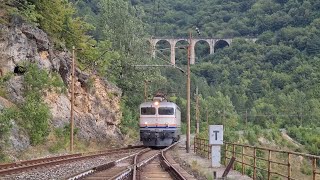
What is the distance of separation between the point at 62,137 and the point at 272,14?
169m

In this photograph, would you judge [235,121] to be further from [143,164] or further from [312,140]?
[143,164]

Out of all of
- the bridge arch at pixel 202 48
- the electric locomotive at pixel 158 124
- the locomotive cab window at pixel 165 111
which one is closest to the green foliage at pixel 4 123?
the electric locomotive at pixel 158 124

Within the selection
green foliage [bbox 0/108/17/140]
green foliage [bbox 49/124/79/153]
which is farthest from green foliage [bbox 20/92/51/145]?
green foliage [bbox 0/108/17/140]

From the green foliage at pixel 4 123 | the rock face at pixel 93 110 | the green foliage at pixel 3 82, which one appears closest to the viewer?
the green foliage at pixel 4 123

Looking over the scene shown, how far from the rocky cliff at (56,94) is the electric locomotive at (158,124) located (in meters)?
4.19

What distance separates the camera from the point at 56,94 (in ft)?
114

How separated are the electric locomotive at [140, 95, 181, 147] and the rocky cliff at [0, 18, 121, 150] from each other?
13.7 feet

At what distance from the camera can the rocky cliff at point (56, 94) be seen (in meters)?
29.7

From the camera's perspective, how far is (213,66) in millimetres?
159750

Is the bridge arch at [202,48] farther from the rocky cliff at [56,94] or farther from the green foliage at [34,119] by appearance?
the green foliage at [34,119]

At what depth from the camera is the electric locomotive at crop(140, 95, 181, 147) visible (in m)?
37.1

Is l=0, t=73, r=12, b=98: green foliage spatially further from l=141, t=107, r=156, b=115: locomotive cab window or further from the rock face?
l=141, t=107, r=156, b=115: locomotive cab window

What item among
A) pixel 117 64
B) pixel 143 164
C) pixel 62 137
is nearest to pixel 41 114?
pixel 62 137

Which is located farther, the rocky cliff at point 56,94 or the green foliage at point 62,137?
the green foliage at point 62,137
